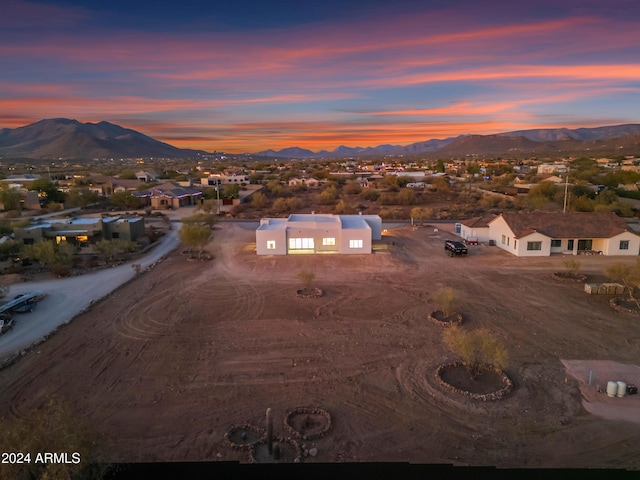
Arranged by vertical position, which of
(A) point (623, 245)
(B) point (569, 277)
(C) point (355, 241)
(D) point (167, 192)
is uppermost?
(D) point (167, 192)

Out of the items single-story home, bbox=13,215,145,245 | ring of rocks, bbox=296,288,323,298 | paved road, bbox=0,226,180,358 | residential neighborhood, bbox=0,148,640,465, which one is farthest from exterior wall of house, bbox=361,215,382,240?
single-story home, bbox=13,215,145,245

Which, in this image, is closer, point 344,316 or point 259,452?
point 259,452

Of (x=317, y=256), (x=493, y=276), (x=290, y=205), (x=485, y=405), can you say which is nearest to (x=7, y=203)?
(x=290, y=205)

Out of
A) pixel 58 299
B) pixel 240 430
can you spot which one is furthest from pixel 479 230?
pixel 58 299

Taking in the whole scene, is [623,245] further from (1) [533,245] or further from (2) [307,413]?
(2) [307,413]

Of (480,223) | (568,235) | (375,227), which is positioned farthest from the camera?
(375,227)

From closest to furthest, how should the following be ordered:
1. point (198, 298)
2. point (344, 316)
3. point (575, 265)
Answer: point (344, 316)
point (198, 298)
point (575, 265)

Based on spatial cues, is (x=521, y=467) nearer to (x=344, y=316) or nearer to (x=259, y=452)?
(x=259, y=452)

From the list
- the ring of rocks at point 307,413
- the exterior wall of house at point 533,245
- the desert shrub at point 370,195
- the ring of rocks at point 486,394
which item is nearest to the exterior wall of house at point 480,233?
the exterior wall of house at point 533,245

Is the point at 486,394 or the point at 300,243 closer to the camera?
the point at 486,394
